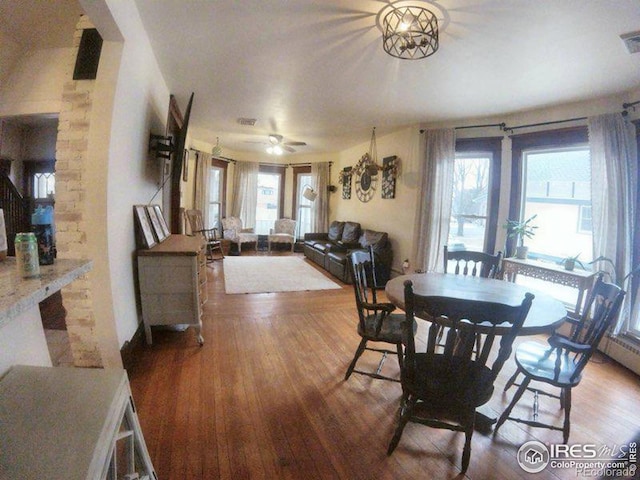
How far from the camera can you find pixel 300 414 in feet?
6.00

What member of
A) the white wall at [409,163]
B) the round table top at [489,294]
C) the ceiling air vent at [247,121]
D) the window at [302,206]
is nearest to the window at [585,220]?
the white wall at [409,163]

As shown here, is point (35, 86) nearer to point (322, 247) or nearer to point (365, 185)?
point (322, 247)

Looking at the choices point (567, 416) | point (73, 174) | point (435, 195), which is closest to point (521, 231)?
point (435, 195)

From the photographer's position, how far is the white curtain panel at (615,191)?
278cm

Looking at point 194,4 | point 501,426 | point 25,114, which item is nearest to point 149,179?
point 25,114

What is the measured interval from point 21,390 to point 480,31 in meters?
3.10

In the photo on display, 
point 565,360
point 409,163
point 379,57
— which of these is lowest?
point 565,360

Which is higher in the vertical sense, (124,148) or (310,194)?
(310,194)

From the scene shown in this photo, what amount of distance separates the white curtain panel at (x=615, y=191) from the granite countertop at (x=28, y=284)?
4.09 meters

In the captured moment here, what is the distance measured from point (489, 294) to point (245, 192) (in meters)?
6.63

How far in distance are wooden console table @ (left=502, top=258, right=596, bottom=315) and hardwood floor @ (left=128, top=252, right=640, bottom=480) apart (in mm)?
682

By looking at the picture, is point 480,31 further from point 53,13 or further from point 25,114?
point 25,114

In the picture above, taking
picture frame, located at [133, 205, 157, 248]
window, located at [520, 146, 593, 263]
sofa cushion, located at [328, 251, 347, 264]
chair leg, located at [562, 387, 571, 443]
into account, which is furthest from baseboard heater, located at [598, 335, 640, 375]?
picture frame, located at [133, 205, 157, 248]

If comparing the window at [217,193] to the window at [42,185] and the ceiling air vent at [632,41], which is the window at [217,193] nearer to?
the window at [42,185]
